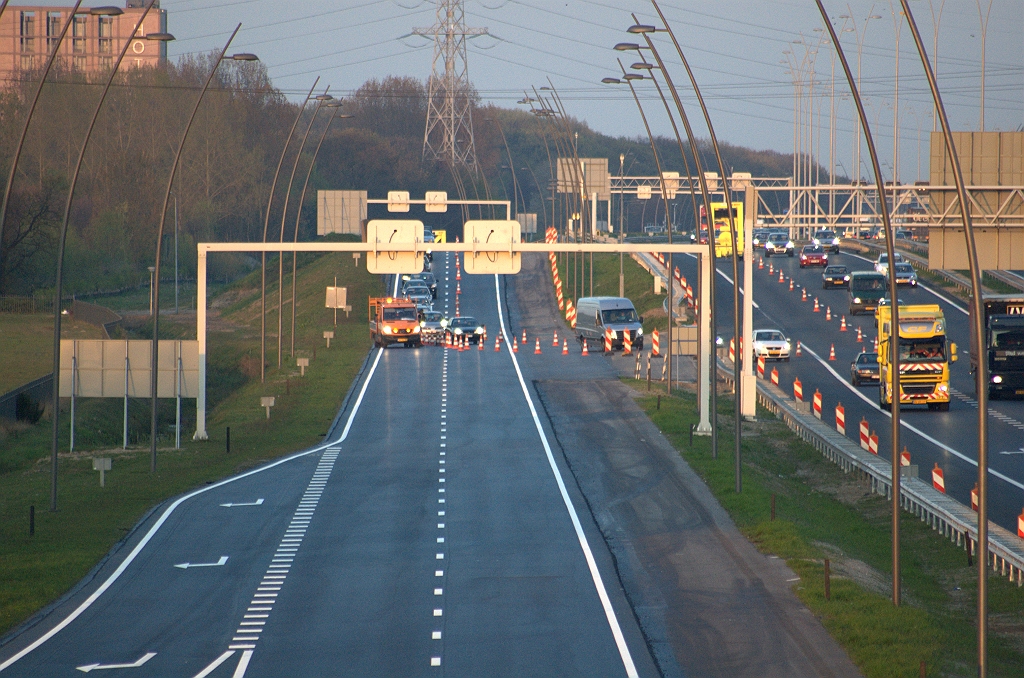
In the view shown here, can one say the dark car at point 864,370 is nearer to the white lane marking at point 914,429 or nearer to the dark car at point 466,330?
the white lane marking at point 914,429

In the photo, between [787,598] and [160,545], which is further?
[160,545]

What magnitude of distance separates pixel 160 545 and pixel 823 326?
49.4 metres

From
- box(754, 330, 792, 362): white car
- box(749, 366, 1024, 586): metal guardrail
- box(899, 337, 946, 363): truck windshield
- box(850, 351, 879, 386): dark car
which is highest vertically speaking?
box(899, 337, 946, 363): truck windshield

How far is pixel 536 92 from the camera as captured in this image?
255 feet

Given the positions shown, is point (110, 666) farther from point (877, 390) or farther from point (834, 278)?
point (834, 278)

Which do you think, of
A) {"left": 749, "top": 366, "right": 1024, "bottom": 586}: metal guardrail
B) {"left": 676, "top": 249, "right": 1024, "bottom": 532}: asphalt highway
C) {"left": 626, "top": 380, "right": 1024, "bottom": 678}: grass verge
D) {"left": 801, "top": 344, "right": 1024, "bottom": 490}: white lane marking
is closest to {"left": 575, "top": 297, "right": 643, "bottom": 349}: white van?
{"left": 676, "top": 249, "right": 1024, "bottom": 532}: asphalt highway

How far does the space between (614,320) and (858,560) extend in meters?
35.9

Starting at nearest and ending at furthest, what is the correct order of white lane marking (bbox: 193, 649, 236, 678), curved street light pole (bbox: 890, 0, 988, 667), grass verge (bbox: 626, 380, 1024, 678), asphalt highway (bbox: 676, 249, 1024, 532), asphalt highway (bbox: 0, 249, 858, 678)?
curved street light pole (bbox: 890, 0, 988, 667)
white lane marking (bbox: 193, 649, 236, 678)
asphalt highway (bbox: 0, 249, 858, 678)
grass verge (bbox: 626, 380, 1024, 678)
asphalt highway (bbox: 676, 249, 1024, 532)

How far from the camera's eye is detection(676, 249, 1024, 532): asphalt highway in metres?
33.0

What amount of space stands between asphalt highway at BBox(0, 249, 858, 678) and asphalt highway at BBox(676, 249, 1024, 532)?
733cm

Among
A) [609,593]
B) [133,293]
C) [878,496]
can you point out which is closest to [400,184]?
[133,293]

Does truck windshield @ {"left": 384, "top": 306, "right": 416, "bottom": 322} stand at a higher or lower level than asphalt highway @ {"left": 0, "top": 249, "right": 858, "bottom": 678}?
higher

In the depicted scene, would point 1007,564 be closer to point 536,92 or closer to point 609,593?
point 609,593

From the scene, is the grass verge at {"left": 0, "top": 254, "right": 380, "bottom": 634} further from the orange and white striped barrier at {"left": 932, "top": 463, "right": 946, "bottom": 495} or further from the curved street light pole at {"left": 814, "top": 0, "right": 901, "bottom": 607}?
the orange and white striped barrier at {"left": 932, "top": 463, "right": 946, "bottom": 495}
